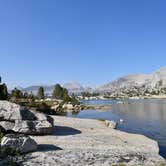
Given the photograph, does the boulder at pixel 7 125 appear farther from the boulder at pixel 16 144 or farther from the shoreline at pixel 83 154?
the boulder at pixel 16 144

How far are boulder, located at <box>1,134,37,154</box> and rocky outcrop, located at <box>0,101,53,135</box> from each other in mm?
5938

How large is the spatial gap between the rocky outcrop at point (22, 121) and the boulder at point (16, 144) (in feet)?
19.5

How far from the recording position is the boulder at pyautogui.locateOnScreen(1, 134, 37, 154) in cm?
2000

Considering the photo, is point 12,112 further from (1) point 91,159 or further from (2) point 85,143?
(1) point 91,159

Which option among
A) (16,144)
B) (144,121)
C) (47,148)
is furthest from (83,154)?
(144,121)

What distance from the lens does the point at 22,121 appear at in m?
27.7

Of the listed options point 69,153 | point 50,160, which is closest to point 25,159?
point 50,160

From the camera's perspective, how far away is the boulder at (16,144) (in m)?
20.0

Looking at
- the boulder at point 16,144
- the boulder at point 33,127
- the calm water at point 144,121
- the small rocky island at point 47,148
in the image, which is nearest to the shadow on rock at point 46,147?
the small rocky island at point 47,148

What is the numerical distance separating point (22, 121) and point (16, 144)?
7.40m

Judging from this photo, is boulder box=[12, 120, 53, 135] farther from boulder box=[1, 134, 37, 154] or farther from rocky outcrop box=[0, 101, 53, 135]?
boulder box=[1, 134, 37, 154]

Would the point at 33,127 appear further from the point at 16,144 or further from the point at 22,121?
the point at 16,144

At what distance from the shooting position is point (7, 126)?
86.6ft

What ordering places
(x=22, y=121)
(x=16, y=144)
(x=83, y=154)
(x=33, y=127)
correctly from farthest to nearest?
1. (x=33, y=127)
2. (x=22, y=121)
3. (x=83, y=154)
4. (x=16, y=144)
